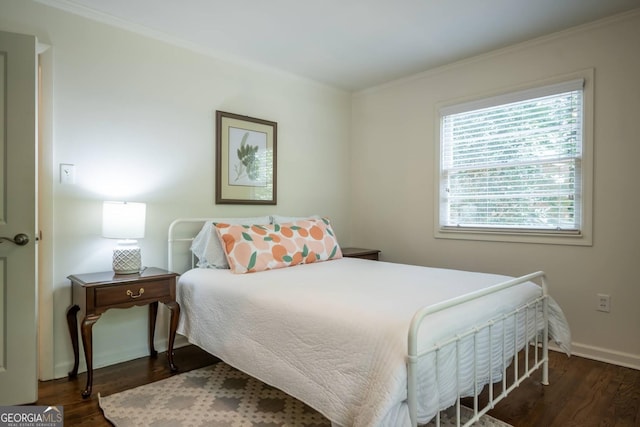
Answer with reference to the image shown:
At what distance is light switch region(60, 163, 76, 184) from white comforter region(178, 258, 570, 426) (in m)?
0.94

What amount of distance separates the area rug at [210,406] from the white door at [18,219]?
17.8 inches

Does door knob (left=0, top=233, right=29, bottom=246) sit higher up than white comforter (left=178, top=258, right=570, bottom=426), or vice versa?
door knob (left=0, top=233, right=29, bottom=246)

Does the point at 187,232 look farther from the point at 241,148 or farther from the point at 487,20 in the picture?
the point at 487,20

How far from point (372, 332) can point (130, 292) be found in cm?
158

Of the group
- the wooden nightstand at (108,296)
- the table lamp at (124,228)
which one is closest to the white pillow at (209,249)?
the wooden nightstand at (108,296)

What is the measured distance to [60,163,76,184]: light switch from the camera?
7.87 ft

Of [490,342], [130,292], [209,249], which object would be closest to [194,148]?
[209,249]

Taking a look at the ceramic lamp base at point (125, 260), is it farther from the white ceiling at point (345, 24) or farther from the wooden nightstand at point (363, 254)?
the wooden nightstand at point (363, 254)

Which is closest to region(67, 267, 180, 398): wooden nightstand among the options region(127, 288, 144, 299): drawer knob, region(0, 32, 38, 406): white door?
region(127, 288, 144, 299): drawer knob

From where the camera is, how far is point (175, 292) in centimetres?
252

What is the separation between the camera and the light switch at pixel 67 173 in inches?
94.4

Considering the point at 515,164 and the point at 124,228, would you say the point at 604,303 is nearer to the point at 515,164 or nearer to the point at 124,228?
the point at 515,164

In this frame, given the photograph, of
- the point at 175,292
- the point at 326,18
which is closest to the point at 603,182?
the point at 326,18

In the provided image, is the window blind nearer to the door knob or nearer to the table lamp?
the table lamp
